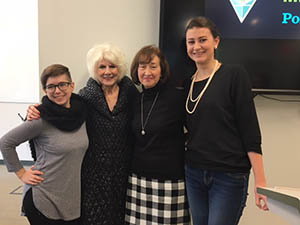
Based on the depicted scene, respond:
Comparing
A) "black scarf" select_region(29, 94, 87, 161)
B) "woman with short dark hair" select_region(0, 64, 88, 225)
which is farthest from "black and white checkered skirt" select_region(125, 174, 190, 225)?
"black scarf" select_region(29, 94, 87, 161)

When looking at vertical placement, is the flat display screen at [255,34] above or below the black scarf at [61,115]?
above

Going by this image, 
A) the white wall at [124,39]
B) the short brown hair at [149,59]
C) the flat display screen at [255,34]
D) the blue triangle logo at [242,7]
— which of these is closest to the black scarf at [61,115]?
the short brown hair at [149,59]

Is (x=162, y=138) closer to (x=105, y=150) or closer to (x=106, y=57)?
(x=105, y=150)

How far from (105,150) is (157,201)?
0.42 m

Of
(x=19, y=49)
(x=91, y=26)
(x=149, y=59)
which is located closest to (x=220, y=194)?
(x=149, y=59)

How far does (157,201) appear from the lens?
1.59 metres

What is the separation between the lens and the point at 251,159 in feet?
4.21

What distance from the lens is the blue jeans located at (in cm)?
130

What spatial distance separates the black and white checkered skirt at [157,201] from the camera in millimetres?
1569

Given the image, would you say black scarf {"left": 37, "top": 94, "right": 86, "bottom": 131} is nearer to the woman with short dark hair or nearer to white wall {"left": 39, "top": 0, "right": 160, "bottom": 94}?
the woman with short dark hair

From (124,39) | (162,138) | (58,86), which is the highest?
(124,39)

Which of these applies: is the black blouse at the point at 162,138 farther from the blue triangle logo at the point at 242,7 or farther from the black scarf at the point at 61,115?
the blue triangle logo at the point at 242,7

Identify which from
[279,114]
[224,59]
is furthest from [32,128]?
[279,114]

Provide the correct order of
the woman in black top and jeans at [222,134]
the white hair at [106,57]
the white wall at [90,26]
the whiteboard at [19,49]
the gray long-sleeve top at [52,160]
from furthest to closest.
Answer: the whiteboard at [19,49]
the white wall at [90,26]
the white hair at [106,57]
the gray long-sleeve top at [52,160]
the woman in black top and jeans at [222,134]
